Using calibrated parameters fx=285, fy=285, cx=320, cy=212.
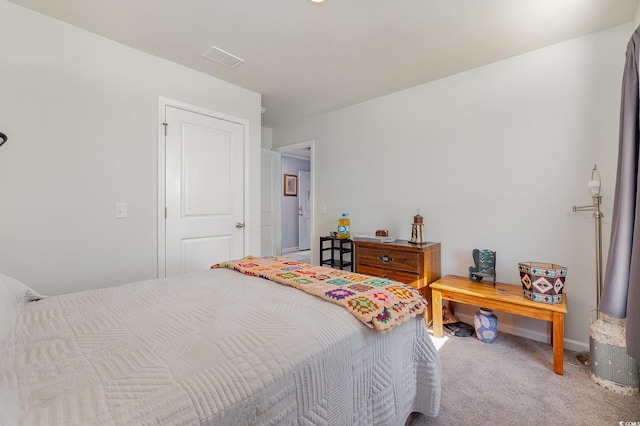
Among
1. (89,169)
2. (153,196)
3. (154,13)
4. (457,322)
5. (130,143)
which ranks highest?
(154,13)

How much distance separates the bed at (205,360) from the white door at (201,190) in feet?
4.25

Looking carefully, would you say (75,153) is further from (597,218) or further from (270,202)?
(597,218)

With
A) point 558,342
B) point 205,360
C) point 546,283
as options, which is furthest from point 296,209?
point 205,360

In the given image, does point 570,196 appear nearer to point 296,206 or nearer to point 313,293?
point 313,293

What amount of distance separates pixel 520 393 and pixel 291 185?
5745 mm

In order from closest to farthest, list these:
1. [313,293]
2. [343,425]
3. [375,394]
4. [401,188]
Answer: [343,425]
[375,394]
[313,293]
[401,188]

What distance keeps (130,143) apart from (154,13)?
3.23ft

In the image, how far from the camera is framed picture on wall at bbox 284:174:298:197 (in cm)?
671

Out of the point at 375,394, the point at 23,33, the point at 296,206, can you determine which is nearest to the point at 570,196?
the point at 375,394

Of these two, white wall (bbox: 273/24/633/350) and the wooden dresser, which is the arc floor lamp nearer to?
white wall (bbox: 273/24/633/350)

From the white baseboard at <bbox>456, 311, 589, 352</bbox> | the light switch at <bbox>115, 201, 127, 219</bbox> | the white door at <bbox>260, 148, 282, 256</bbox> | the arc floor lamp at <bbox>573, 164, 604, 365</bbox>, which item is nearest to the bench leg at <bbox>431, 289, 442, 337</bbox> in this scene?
the white baseboard at <bbox>456, 311, 589, 352</bbox>

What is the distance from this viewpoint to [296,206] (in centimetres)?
701

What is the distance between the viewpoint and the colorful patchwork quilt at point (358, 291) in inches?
44.6

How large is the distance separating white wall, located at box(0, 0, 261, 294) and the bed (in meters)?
0.95
